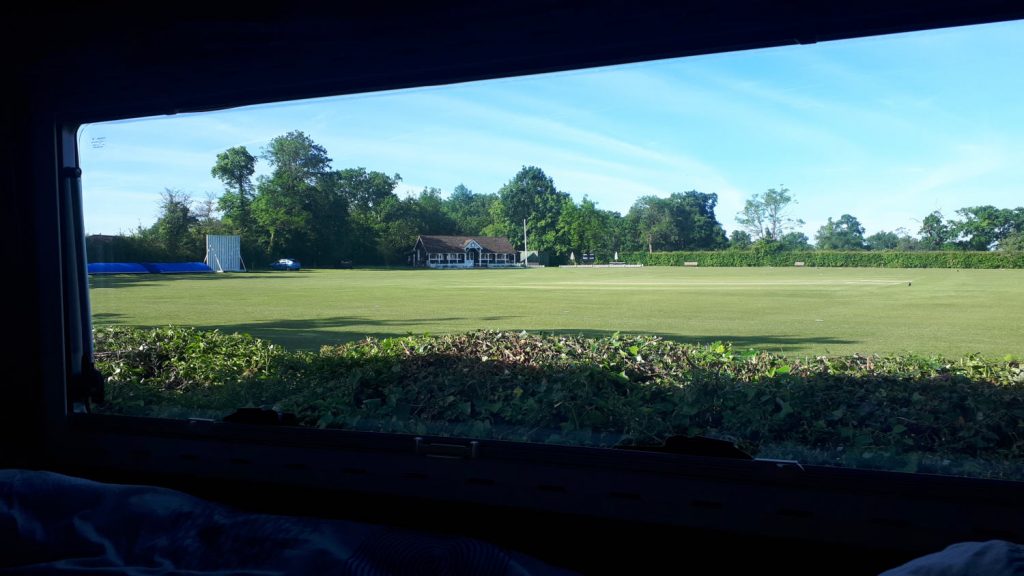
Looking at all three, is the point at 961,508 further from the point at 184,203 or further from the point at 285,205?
the point at 184,203

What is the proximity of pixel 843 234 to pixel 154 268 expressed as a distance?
109 inches

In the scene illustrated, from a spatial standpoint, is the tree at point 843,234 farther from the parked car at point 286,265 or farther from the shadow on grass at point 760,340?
the parked car at point 286,265

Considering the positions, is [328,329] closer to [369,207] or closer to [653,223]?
[369,207]

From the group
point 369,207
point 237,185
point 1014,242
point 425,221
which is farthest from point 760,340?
point 237,185

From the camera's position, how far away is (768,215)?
7.33 ft

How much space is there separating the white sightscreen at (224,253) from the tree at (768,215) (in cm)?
206

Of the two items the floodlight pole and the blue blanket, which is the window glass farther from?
the blue blanket

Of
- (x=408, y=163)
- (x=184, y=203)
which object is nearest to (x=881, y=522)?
(x=408, y=163)

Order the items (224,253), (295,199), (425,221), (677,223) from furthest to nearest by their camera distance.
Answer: (224,253) < (295,199) < (425,221) < (677,223)

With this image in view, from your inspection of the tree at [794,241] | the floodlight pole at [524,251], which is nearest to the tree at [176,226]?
the floodlight pole at [524,251]

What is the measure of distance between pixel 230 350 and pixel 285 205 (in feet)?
2.10

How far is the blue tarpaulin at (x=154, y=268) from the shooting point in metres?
3.04

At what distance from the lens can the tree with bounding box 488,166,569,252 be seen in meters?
2.47

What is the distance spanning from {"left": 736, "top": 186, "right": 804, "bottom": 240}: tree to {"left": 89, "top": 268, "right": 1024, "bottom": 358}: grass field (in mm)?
131
